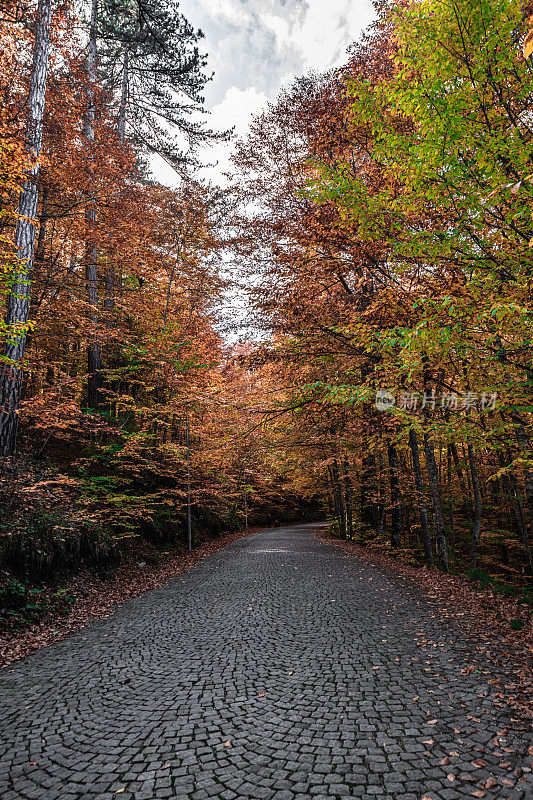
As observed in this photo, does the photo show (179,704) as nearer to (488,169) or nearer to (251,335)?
(488,169)

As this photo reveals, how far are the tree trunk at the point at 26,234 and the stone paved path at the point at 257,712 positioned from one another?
4.54m

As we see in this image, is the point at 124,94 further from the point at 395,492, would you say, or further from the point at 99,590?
the point at 395,492

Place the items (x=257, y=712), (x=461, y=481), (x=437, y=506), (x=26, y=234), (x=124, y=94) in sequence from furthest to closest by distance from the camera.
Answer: (x=124, y=94) < (x=461, y=481) < (x=437, y=506) < (x=26, y=234) < (x=257, y=712)

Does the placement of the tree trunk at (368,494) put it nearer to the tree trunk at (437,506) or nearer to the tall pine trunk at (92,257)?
the tree trunk at (437,506)

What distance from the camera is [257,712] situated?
3.38 metres

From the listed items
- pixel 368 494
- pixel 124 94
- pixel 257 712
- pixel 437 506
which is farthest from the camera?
pixel 124 94

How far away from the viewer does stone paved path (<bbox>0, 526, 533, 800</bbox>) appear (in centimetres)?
256

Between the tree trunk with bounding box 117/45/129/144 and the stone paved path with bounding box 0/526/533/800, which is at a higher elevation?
the tree trunk with bounding box 117/45/129/144

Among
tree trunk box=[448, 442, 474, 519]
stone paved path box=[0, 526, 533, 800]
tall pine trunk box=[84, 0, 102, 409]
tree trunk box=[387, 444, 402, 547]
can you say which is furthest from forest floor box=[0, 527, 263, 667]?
tree trunk box=[448, 442, 474, 519]

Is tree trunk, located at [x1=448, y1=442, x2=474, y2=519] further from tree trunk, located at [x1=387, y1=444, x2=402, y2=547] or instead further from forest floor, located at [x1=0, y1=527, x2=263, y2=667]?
forest floor, located at [x1=0, y1=527, x2=263, y2=667]

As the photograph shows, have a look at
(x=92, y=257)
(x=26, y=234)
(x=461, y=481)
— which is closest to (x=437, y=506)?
(x=461, y=481)

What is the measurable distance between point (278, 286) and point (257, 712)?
8152mm

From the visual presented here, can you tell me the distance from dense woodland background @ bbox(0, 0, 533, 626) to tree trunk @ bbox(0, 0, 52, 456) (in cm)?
6

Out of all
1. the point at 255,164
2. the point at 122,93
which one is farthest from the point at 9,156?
the point at 122,93
